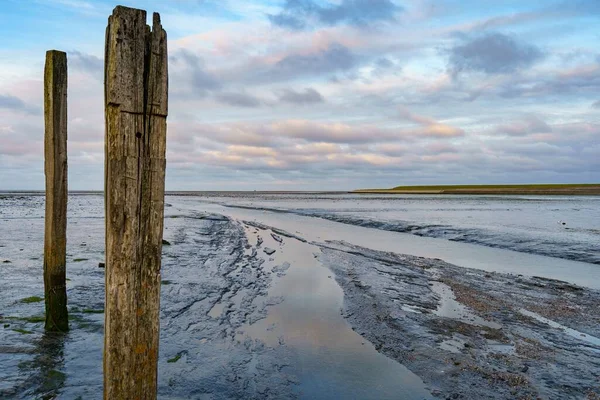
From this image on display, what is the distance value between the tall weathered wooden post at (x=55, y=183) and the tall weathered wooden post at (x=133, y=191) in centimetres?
352

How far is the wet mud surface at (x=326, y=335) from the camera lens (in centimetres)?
538

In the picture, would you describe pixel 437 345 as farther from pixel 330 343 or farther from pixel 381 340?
pixel 330 343

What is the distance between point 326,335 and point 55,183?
4754 mm

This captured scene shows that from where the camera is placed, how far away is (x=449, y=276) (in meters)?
12.5

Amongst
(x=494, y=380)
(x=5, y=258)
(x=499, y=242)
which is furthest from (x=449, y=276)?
(x=5, y=258)

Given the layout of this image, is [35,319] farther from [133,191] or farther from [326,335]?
[133,191]

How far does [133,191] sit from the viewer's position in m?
3.47

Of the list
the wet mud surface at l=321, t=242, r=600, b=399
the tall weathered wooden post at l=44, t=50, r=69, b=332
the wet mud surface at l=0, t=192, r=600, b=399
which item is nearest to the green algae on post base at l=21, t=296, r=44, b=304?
the wet mud surface at l=0, t=192, r=600, b=399

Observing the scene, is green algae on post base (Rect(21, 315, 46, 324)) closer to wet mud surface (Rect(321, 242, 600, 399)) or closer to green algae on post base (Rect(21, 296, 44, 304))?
green algae on post base (Rect(21, 296, 44, 304))

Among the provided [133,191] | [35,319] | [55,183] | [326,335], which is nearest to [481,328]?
[326,335]

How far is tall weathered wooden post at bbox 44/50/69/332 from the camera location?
6.33 m

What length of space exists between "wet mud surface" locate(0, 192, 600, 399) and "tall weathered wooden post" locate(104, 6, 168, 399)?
171 centimetres

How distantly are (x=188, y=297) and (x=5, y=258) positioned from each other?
7.35 metres

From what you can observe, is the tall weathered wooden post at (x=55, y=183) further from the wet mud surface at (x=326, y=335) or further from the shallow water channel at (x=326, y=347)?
the shallow water channel at (x=326, y=347)
